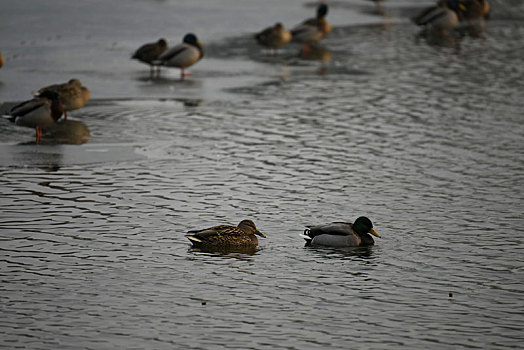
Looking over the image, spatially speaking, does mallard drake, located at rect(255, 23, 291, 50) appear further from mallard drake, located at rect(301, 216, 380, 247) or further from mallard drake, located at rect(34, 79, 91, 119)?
mallard drake, located at rect(301, 216, 380, 247)

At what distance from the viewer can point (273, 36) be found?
28.6 m

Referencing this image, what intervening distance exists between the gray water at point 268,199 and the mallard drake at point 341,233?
0.13 m

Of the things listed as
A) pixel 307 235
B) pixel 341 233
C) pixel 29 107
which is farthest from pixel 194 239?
pixel 29 107

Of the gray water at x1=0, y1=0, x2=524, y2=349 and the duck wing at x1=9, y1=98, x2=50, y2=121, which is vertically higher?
the duck wing at x1=9, y1=98, x2=50, y2=121

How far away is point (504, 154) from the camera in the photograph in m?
17.6

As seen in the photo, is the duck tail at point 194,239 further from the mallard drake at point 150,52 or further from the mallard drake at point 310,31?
the mallard drake at point 310,31

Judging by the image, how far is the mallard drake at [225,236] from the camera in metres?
12.1

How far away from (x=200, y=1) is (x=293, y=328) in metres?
29.7

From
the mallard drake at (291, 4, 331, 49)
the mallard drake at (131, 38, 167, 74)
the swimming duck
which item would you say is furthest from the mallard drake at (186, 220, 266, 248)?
the swimming duck

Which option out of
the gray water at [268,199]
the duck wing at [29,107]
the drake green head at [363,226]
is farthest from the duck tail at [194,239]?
the duck wing at [29,107]

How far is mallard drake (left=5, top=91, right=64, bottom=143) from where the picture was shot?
18.1 metres

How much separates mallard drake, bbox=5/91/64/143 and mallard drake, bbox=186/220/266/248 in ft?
22.6

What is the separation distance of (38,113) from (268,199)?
5768 mm

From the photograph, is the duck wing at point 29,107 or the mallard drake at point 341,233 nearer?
the mallard drake at point 341,233
